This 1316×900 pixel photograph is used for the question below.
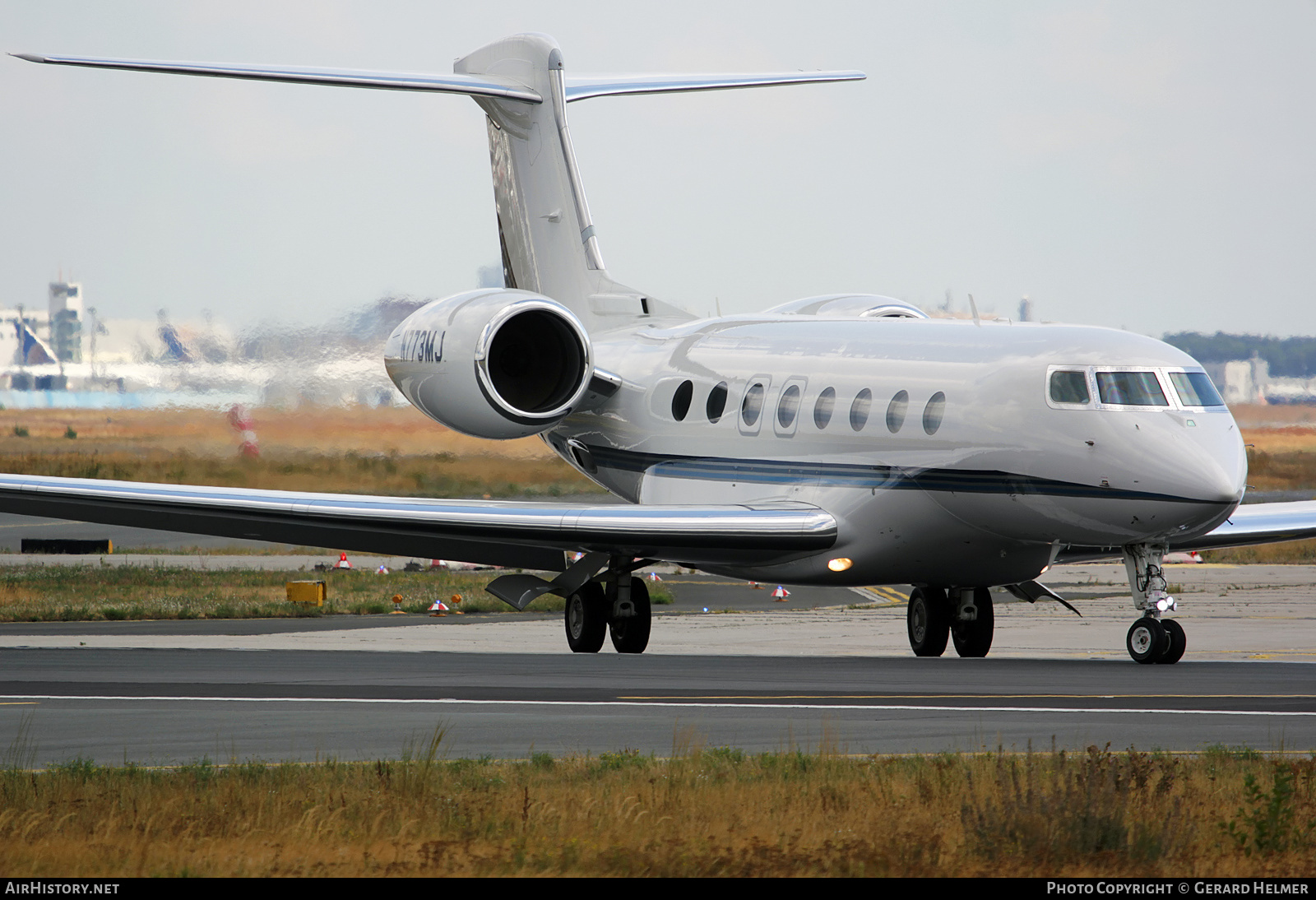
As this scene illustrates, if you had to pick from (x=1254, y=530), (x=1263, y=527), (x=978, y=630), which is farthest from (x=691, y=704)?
(x=1263, y=527)

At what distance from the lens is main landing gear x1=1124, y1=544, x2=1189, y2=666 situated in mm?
19500

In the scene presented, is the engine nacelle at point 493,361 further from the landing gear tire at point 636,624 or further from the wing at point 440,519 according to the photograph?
the landing gear tire at point 636,624

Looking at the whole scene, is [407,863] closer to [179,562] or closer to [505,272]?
[505,272]

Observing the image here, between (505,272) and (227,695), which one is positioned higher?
(505,272)

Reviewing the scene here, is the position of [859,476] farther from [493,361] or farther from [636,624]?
[493,361]

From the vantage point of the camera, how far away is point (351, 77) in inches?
1015

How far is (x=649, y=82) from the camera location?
1176 inches

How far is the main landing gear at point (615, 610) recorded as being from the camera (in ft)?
78.4

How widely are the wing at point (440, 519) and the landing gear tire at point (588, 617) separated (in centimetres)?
129

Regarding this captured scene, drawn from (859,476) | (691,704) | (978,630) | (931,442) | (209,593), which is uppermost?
(931,442)

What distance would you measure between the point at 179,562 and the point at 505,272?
1893 centimetres

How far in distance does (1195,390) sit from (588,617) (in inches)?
321

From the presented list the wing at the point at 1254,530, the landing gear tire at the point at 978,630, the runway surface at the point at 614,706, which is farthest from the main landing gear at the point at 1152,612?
the landing gear tire at the point at 978,630
